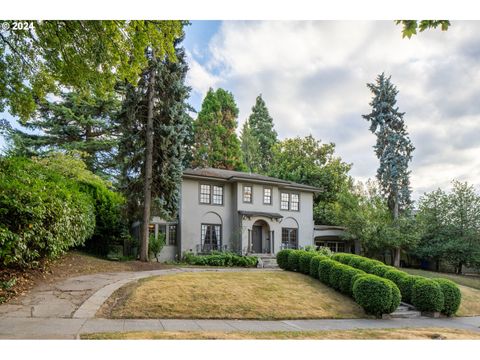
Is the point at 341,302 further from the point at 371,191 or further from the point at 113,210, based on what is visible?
the point at 371,191

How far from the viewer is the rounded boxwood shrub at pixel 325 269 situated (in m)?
10.6

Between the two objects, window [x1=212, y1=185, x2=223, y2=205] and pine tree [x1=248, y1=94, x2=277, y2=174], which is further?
pine tree [x1=248, y1=94, x2=277, y2=174]

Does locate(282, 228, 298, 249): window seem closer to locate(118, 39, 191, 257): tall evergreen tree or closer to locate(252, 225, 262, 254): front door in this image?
locate(252, 225, 262, 254): front door

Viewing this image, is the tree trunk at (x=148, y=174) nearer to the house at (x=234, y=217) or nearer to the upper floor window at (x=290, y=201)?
the house at (x=234, y=217)

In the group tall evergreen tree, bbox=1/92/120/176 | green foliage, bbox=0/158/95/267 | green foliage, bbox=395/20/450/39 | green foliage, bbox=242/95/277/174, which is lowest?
green foliage, bbox=0/158/95/267

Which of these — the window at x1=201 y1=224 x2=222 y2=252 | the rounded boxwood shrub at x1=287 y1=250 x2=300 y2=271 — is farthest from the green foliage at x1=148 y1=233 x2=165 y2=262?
the rounded boxwood shrub at x1=287 y1=250 x2=300 y2=271

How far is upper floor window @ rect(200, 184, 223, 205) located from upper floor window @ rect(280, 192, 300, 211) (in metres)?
3.74

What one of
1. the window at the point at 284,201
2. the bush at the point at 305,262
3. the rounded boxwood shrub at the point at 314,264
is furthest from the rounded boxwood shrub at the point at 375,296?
the window at the point at 284,201

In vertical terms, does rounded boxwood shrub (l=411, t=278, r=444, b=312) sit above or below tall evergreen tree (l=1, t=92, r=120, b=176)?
below

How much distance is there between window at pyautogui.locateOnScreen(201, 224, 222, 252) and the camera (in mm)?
17672

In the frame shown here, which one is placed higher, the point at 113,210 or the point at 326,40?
the point at 326,40
